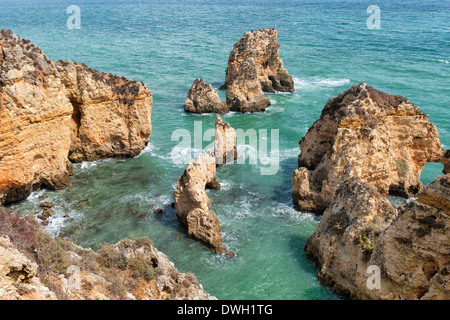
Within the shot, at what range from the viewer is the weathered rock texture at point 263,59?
51.0 metres

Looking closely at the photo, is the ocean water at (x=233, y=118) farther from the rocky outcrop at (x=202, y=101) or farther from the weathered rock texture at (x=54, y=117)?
the weathered rock texture at (x=54, y=117)

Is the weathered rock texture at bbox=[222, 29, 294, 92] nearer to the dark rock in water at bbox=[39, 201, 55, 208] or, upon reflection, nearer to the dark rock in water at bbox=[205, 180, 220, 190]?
the dark rock in water at bbox=[205, 180, 220, 190]

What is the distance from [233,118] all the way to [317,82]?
61.3ft

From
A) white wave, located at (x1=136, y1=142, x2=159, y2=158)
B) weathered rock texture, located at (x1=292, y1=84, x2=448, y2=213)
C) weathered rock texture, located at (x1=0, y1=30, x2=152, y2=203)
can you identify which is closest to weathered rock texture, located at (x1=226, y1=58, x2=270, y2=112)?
white wave, located at (x1=136, y1=142, x2=159, y2=158)

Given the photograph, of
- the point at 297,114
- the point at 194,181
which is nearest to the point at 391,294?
the point at 194,181

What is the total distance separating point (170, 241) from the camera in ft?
75.5

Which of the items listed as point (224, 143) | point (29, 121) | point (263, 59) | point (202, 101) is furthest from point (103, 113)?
point (263, 59)

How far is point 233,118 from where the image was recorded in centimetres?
4488

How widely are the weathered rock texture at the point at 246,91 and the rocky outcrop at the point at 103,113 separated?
1562cm

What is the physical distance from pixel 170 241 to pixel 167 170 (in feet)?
31.2

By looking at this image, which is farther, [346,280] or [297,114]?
[297,114]

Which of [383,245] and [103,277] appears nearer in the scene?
[103,277]

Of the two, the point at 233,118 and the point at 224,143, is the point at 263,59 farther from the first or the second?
the point at 224,143
